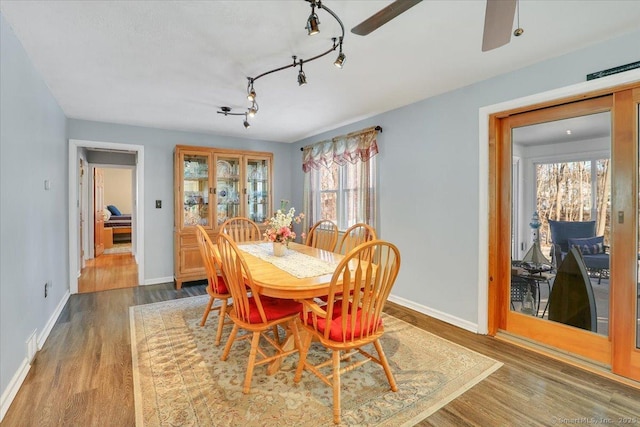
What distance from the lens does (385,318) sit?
3074mm

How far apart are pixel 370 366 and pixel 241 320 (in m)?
0.99

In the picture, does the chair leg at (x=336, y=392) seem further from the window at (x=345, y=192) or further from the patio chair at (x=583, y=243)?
the window at (x=345, y=192)

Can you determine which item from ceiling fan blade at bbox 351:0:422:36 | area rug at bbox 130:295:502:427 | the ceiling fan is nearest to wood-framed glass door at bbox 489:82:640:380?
area rug at bbox 130:295:502:427

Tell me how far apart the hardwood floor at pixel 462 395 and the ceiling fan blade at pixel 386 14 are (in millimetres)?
2055

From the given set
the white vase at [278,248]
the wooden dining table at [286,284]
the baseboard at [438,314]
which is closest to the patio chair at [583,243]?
the baseboard at [438,314]

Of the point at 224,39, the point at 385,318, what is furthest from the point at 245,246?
the point at 224,39

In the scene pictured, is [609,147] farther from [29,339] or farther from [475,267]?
[29,339]

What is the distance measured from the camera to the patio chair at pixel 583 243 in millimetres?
2201

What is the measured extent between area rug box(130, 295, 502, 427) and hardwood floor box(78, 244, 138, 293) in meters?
2.09

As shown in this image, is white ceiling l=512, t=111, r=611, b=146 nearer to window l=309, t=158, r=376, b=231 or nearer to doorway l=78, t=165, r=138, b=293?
window l=309, t=158, r=376, b=231

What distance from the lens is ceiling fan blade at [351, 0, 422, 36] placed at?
1.27 metres

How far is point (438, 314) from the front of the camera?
3078 millimetres

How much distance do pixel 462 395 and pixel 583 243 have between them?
1.52m

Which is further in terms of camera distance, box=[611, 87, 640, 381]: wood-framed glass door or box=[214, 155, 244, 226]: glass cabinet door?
box=[214, 155, 244, 226]: glass cabinet door
